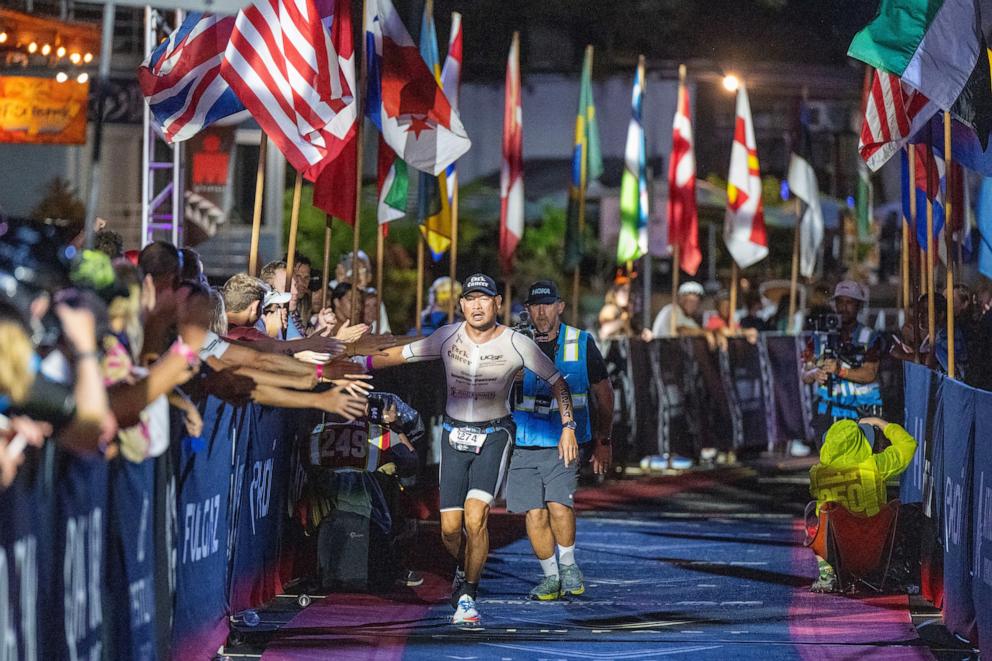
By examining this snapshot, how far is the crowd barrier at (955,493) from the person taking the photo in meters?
9.20

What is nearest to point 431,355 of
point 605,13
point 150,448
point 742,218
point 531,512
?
point 531,512

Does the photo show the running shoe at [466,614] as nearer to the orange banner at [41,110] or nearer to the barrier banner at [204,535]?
the barrier banner at [204,535]

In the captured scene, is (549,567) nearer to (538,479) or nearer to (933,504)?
(538,479)

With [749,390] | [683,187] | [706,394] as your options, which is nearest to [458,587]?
[706,394]

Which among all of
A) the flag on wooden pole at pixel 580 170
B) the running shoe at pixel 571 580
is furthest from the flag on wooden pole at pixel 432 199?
the running shoe at pixel 571 580

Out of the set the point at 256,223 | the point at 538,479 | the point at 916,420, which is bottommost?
the point at 538,479

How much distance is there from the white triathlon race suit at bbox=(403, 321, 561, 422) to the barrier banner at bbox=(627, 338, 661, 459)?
29.5 feet

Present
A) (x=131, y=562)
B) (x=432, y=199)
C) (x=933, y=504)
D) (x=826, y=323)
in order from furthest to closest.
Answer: (x=432, y=199) → (x=826, y=323) → (x=933, y=504) → (x=131, y=562)

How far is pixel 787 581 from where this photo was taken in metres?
12.7

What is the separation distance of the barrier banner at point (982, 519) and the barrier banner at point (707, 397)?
11903mm

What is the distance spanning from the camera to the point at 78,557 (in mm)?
6363

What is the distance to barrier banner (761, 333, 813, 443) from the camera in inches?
915

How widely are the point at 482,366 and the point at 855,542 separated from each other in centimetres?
303

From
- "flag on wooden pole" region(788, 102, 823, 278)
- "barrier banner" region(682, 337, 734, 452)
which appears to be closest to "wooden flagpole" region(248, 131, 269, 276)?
"barrier banner" region(682, 337, 734, 452)
